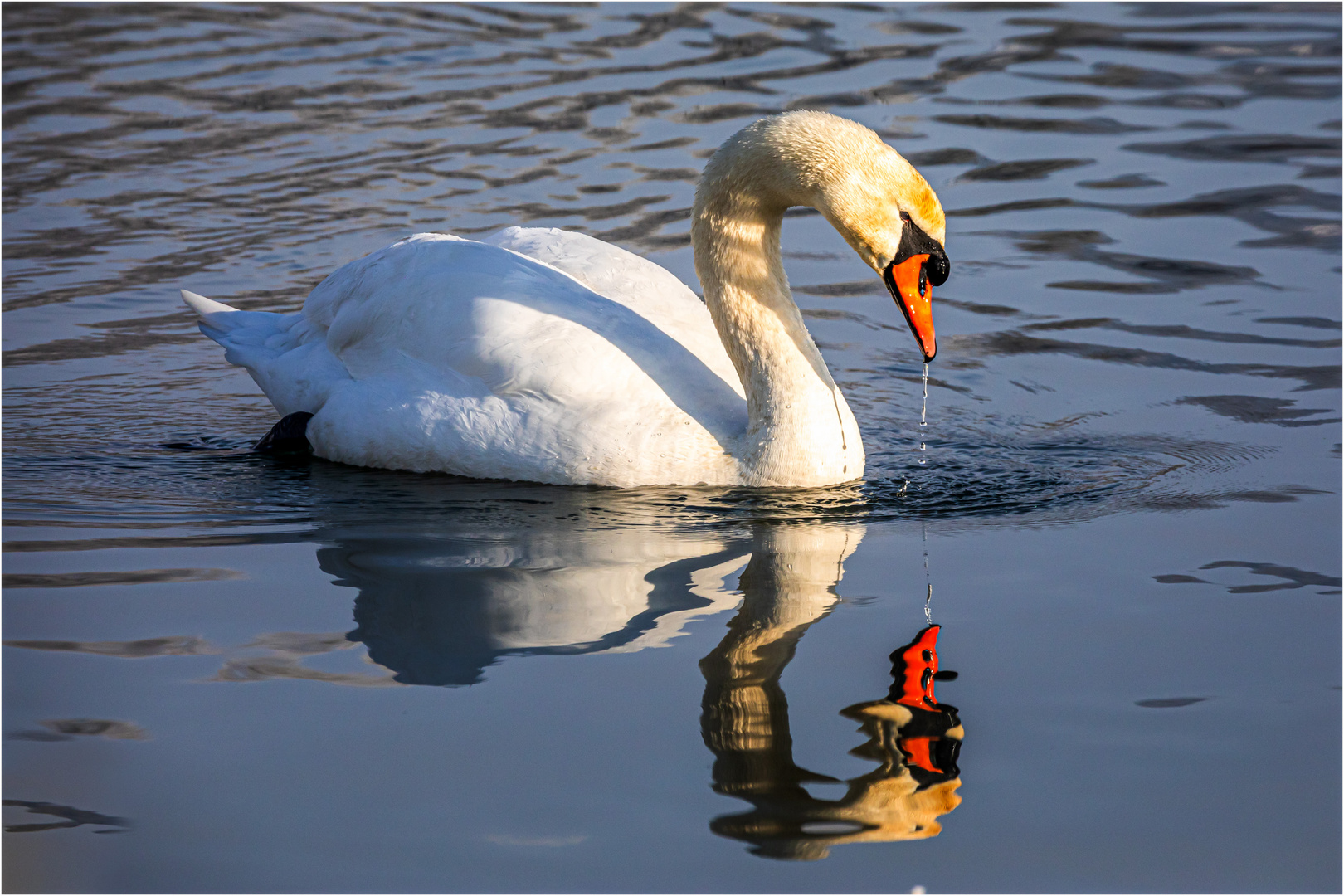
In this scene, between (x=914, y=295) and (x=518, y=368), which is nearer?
(x=914, y=295)

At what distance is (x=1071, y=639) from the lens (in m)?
4.84

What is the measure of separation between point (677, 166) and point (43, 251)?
174 inches

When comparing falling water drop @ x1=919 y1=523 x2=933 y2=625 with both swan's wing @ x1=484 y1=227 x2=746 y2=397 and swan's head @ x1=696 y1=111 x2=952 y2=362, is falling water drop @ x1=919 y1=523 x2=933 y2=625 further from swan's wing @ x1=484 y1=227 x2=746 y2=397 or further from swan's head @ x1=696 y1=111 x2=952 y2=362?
swan's wing @ x1=484 y1=227 x2=746 y2=397

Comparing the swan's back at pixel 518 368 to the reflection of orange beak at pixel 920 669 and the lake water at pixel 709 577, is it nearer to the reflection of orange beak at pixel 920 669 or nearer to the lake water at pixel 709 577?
the lake water at pixel 709 577

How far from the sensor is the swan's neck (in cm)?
624

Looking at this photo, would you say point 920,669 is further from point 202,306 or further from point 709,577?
point 202,306

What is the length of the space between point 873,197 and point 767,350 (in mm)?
775

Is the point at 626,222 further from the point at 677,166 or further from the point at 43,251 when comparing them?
the point at 43,251

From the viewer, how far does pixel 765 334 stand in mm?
6328

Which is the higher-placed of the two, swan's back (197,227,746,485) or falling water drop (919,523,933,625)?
swan's back (197,227,746,485)

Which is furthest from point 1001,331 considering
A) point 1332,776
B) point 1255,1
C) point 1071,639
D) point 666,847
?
point 1255,1

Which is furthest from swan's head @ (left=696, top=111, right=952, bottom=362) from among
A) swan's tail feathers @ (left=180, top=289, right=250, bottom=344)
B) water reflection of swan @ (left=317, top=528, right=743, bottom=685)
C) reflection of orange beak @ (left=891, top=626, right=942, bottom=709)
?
swan's tail feathers @ (left=180, top=289, right=250, bottom=344)

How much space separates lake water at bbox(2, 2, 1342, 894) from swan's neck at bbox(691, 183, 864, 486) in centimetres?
15

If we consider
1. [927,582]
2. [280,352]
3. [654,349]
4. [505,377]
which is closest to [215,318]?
[280,352]
